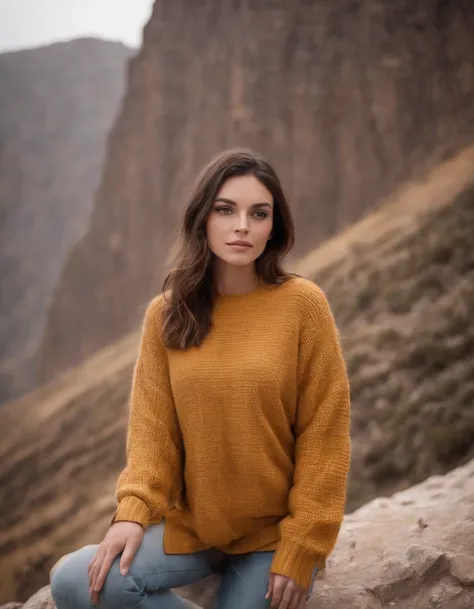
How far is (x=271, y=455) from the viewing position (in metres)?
2.21

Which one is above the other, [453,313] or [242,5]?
[242,5]

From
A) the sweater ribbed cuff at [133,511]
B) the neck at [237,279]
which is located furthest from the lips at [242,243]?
the sweater ribbed cuff at [133,511]

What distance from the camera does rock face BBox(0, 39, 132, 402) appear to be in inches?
1615

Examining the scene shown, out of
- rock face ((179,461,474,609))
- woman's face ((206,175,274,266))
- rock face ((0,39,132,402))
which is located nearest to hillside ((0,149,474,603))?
rock face ((179,461,474,609))

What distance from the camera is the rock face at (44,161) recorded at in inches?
1615

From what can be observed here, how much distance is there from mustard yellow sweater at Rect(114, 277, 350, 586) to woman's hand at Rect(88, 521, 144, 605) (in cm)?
4

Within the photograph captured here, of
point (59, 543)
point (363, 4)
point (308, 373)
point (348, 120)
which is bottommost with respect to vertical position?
point (59, 543)

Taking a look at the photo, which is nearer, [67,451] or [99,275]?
[67,451]

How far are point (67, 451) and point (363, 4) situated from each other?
1467 cm

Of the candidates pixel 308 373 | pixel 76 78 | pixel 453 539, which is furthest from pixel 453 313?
pixel 76 78

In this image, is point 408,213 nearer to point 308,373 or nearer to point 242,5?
point 308,373

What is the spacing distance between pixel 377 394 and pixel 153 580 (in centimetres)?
478

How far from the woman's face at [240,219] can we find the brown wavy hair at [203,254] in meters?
0.03

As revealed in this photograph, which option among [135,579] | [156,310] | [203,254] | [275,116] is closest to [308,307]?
[203,254]
